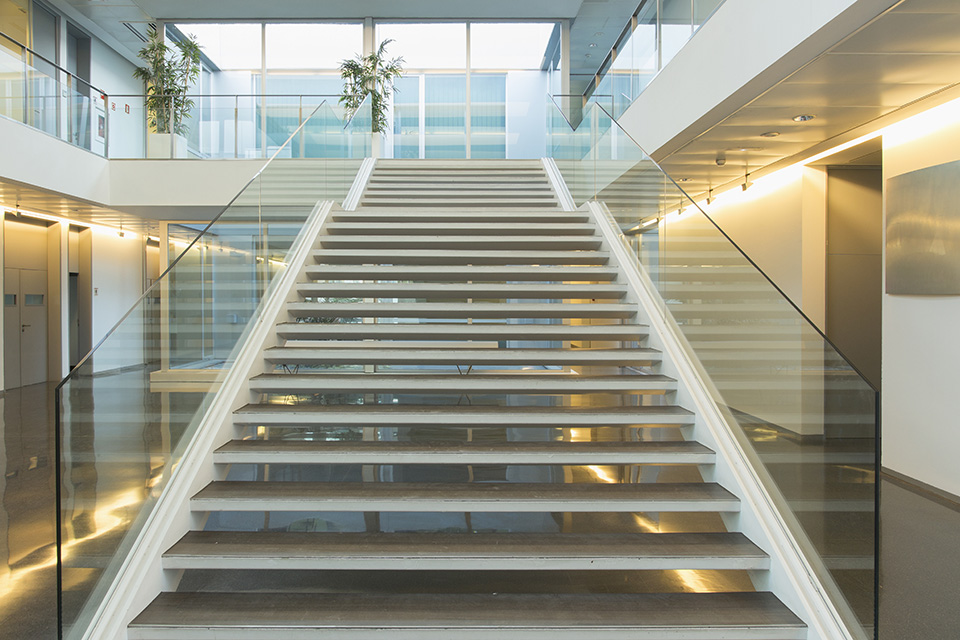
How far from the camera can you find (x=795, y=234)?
7.09 m

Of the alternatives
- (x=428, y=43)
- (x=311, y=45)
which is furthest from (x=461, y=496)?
(x=311, y=45)

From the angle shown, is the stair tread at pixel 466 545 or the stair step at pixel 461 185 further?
the stair step at pixel 461 185

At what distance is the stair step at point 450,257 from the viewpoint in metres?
5.19

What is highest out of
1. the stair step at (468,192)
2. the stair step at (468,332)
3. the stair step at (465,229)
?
the stair step at (468,192)

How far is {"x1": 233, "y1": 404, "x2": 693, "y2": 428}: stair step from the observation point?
11.4 feet

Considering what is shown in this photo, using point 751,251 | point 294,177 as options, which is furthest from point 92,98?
point 751,251

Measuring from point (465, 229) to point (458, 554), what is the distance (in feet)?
11.4

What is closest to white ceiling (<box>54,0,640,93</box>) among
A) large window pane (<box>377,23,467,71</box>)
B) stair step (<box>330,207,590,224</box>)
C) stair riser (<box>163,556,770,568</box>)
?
large window pane (<box>377,23,467,71</box>)

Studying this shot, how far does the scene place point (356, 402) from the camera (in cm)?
381

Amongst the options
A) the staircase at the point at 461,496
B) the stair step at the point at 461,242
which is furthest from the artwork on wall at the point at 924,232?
the stair step at the point at 461,242

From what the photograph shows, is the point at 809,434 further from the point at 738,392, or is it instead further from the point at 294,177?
the point at 294,177

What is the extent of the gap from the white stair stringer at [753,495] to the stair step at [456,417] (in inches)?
7.3

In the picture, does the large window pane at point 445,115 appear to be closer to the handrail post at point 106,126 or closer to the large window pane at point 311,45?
the large window pane at point 311,45

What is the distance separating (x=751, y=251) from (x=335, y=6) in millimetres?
9276
